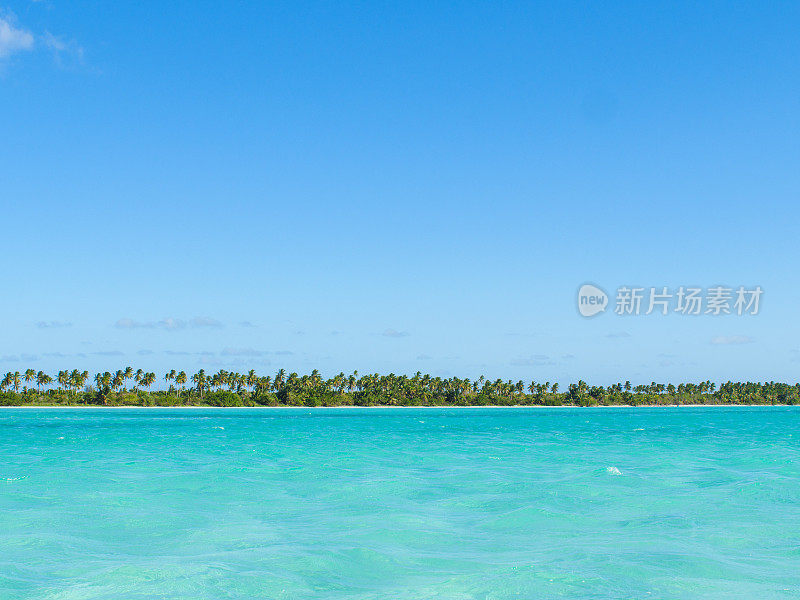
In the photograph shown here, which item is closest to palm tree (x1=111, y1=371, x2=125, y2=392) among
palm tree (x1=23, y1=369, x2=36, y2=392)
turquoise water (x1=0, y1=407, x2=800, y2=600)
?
palm tree (x1=23, y1=369, x2=36, y2=392)

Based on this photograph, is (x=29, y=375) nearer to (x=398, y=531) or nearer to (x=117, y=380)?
(x=117, y=380)

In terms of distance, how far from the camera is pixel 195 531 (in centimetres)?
1606

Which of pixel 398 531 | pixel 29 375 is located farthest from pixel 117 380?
pixel 398 531

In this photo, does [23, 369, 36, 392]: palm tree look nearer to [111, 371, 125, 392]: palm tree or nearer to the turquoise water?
[111, 371, 125, 392]: palm tree

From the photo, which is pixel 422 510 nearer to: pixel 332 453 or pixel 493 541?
pixel 493 541

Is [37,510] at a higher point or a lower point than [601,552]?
lower

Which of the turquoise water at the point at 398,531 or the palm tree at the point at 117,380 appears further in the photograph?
the palm tree at the point at 117,380

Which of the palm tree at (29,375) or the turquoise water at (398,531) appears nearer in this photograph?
the turquoise water at (398,531)

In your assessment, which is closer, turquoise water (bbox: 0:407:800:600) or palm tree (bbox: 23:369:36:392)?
turquoise water (bbox: 0:407:800:600)

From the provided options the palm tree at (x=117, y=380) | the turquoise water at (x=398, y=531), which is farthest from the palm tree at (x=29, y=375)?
the turquoise water at (x=398, y=531)

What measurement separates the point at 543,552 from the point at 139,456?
29281mm

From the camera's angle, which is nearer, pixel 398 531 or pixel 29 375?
pixel 398 531

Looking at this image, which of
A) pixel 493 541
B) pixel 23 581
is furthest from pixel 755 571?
pixel 23 581

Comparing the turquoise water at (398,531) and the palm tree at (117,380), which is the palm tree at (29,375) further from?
the turquoise water at (398,531)
